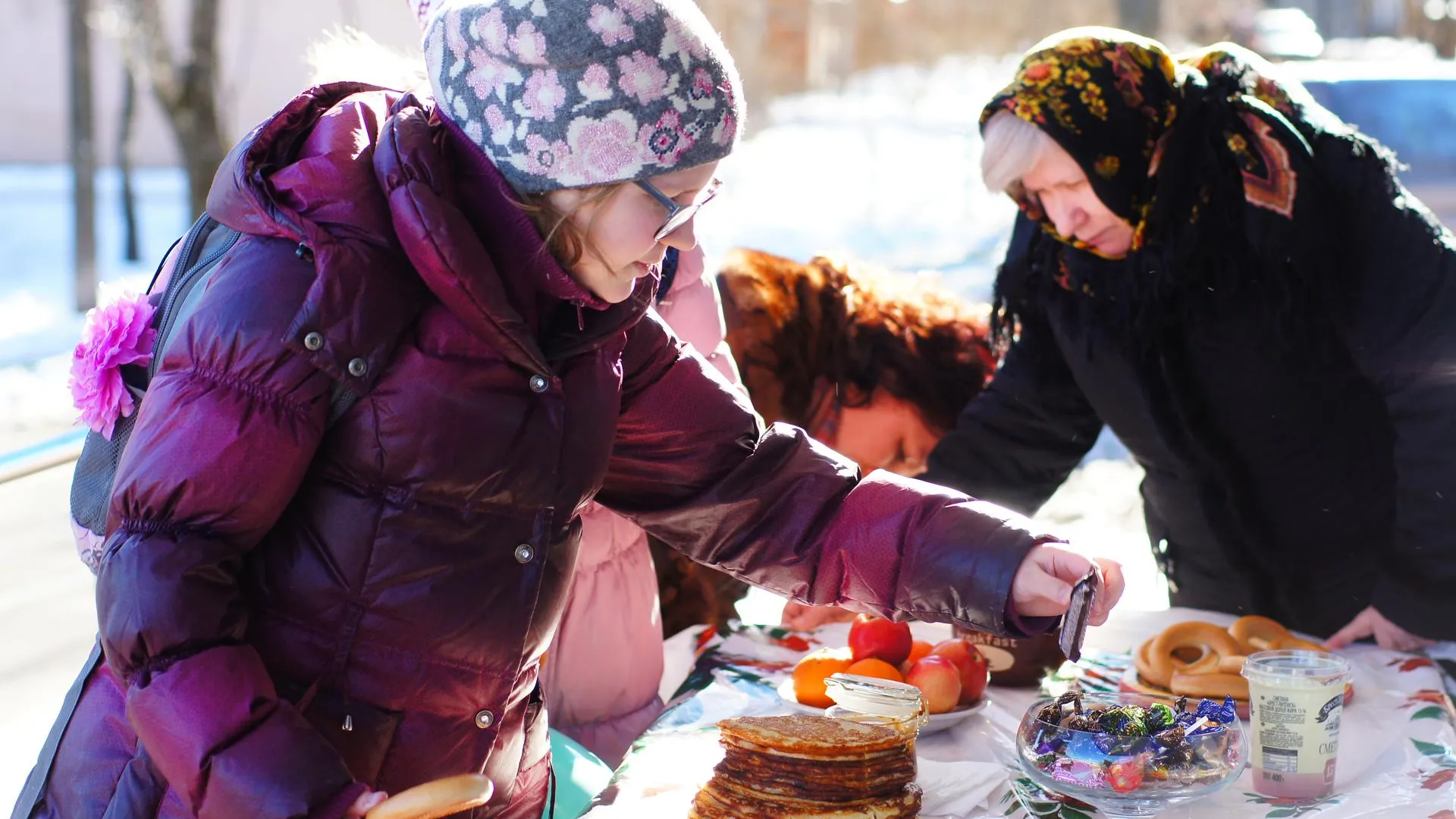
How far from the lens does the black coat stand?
2.17 metres

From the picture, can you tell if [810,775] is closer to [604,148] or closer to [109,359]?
[604,148]

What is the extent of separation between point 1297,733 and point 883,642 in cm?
54

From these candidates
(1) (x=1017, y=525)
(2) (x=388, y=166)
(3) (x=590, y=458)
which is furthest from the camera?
(1) (x=1017, y=525)

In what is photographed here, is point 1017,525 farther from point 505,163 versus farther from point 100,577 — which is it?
point 100,577

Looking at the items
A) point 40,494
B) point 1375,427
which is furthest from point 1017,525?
point 40,494

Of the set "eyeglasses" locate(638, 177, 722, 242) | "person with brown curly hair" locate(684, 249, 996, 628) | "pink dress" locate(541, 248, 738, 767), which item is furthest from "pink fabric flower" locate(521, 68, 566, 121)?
"person with brown curly hair" locate(684, 249, 996, 628)

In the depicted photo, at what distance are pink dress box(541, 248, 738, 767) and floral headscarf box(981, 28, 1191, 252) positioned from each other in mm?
681

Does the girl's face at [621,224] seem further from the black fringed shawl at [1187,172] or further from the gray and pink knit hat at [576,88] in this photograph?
the black fringed shawl at [1187,172]

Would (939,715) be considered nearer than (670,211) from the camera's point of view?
No

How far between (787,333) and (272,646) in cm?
157

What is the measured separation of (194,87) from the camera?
6996 millimetres

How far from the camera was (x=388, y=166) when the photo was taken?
1230 millimetres

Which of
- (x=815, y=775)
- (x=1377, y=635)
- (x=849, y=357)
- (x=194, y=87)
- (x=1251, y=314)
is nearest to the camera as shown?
(x=815, y=775)

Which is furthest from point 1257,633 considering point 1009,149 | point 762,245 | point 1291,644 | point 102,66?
point 102,66
